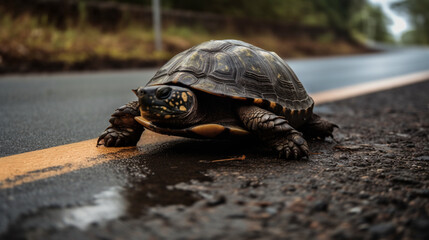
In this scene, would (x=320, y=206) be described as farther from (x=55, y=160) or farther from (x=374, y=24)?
(x=374, y=24)

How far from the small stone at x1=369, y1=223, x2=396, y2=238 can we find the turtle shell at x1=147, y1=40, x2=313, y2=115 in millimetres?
1261

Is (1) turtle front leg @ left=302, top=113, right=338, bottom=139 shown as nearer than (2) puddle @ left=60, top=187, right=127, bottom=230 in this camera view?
No

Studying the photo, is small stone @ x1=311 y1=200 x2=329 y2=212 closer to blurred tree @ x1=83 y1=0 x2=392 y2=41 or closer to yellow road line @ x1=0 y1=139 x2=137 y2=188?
yellow road line @ x1=0 y1=139 x2=137 y2=188

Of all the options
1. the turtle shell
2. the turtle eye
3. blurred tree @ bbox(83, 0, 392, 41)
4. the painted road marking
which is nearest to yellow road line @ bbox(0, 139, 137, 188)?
the painted road marking

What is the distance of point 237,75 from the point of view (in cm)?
251

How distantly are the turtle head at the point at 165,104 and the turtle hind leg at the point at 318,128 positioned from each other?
112 centimetres

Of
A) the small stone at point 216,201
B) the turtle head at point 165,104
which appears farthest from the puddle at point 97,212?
the turtle head at point 165,104

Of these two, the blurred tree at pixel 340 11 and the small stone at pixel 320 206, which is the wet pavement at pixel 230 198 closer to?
the small stone at pixel 320 206

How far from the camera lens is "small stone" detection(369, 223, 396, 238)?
50.0 inches

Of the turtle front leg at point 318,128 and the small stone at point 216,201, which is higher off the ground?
the turtle front leg at point 318,128

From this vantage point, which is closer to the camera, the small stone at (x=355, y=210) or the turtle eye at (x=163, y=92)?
the small stone at (x=355, y=210)

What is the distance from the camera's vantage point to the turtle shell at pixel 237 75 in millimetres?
2422

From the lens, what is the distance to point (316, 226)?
1.33m

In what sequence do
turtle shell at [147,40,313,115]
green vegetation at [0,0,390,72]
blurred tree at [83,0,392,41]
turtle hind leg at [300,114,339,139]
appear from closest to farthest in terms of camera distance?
1. turtle shell at [147,40,313,115]
2. turtle hind leg at [300,114,339,139]
3. green vegetation at [0,0,390,72]
4. blurred tree at [83,0,392,41]
